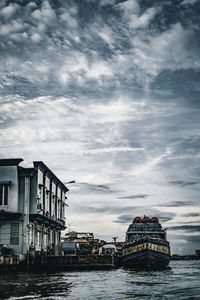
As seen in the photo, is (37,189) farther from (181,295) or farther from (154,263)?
(181,295)

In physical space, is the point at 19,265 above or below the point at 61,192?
below

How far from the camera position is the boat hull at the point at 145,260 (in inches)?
1779

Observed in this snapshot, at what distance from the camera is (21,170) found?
47844 millimetres

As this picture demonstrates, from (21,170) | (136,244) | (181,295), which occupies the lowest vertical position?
(181,295)

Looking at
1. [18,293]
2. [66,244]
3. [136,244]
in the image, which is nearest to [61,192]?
[66,244]

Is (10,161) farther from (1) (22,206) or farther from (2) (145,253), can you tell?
(2) (145,253)

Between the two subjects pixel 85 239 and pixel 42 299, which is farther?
pixel 85 239

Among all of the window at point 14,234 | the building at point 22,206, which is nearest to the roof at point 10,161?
the building at point 22,206

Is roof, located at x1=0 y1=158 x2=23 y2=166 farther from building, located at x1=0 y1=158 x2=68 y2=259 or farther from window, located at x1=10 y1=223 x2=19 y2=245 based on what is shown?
window, located at x1=10 y1=223 x2=19 y2=245

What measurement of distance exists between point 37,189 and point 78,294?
28.6 m

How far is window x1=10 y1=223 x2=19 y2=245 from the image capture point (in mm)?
45938

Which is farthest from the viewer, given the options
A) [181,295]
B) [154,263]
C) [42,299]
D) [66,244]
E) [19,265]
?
[66,244]

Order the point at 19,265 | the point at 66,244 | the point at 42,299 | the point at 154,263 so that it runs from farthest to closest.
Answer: the point at 66,244 → the point at 154,263 → the point at 19,265 → the point at 42,299

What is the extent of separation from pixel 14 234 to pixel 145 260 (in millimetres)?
15137
